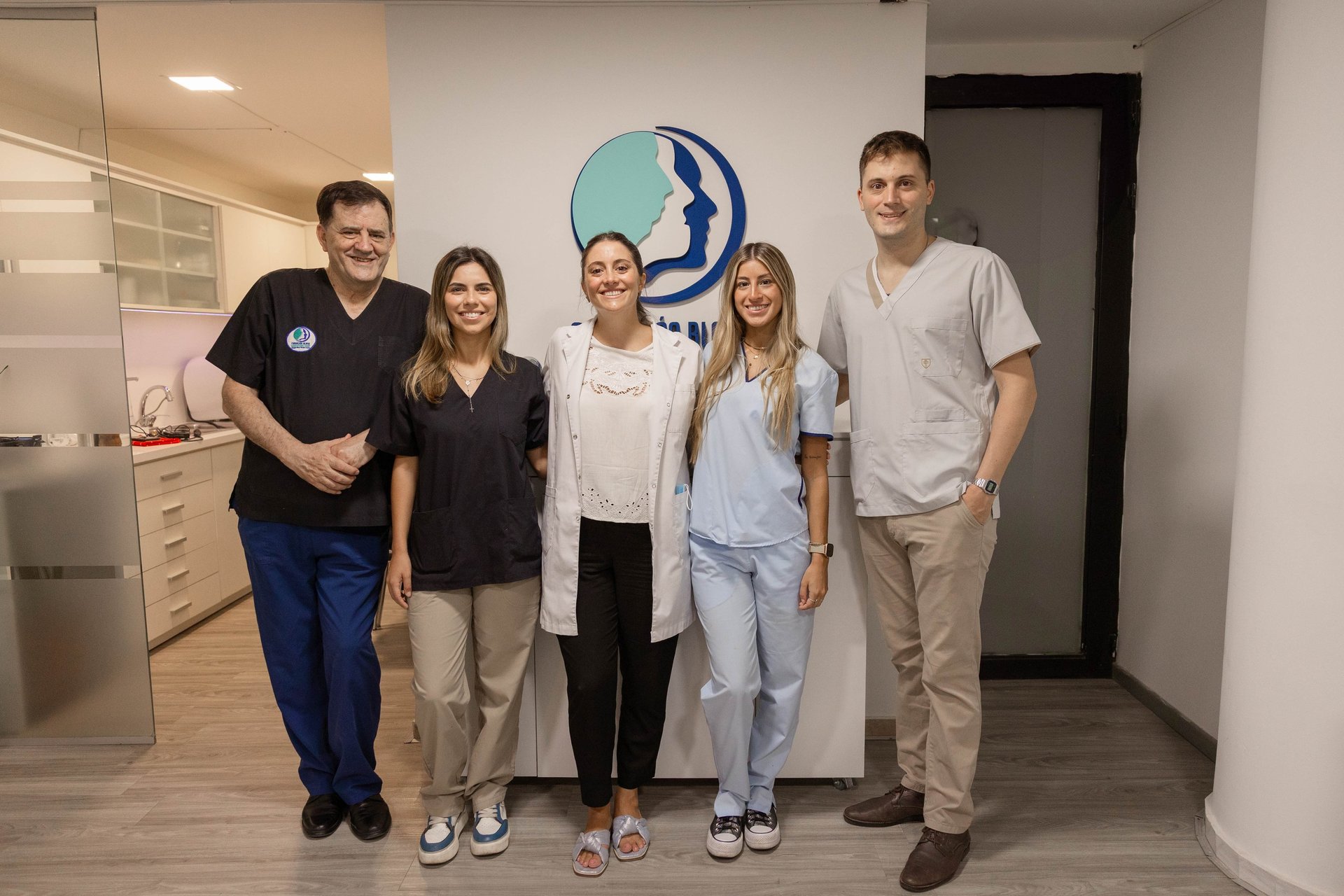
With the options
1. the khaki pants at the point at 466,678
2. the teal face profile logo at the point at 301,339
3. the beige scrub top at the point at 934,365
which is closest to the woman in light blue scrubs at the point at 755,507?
the beige scrub top at the point at 934,365

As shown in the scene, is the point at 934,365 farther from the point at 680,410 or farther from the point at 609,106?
the point at 609,106

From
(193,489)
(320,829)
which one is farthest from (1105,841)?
(193,489)

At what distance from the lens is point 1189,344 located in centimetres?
283

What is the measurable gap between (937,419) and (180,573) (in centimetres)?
368

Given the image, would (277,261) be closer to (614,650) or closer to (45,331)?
(45,331)

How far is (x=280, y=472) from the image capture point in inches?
85.6

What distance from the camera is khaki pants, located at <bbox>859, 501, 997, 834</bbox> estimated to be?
80.7 inches

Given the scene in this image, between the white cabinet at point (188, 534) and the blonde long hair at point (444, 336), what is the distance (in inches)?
88.9

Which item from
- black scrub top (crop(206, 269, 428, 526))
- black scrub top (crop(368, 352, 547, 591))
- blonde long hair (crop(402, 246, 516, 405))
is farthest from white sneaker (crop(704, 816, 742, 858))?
blonde long hair (crop(402, 246, 516, 405))

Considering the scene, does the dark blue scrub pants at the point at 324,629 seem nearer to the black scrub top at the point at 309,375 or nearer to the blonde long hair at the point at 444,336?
the black scrub top at the point at 309,375

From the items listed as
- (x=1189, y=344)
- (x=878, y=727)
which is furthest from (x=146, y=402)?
(x=1189, y=344)

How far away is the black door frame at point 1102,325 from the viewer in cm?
308

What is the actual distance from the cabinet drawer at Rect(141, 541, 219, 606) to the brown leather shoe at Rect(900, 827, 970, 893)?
3.29 meters

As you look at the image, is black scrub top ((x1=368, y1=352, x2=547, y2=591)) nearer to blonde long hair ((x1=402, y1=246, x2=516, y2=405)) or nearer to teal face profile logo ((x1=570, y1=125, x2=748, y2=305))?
blonde long hair ((x1=402, y1=246, x2=516, y2=405))
